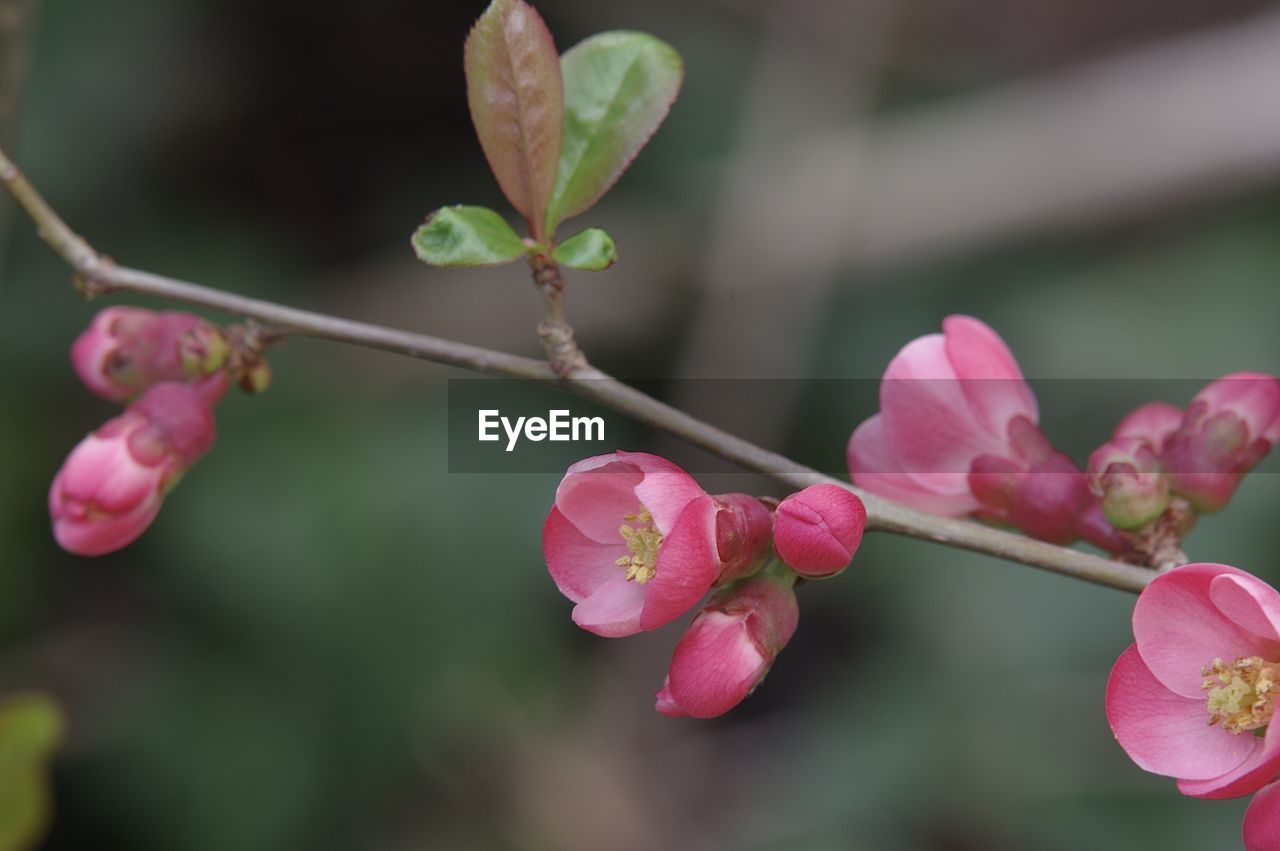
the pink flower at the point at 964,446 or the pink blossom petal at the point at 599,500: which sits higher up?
the pink flower at the point at 964,446

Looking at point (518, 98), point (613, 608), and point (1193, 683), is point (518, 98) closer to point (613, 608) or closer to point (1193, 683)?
point (613, 608)

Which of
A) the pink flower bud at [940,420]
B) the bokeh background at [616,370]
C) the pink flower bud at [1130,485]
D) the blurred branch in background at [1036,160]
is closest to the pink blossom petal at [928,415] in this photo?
the pink flower bud at [940,420]

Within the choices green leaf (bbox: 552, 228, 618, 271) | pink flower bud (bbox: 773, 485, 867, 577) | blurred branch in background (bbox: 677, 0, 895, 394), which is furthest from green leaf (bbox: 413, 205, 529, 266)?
blurred branch in background (bbox: 677, 0, 895, 394)

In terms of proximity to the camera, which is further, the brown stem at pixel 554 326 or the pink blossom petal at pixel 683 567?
the brown stem at pixel 554 326

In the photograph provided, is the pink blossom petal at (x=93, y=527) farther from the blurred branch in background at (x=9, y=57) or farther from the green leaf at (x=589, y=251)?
the blurred branch in background at (x=9, y=57)

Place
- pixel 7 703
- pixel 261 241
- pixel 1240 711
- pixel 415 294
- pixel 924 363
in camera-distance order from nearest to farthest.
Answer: pixel 1240 711
pixel 924 363
pixel 7 703
pixel 261 241
pixel 415 294

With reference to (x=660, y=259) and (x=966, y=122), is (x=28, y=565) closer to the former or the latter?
(x=660, y=259)

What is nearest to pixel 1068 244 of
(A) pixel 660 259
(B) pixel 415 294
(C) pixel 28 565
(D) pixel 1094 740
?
(A) pixel 660 259
